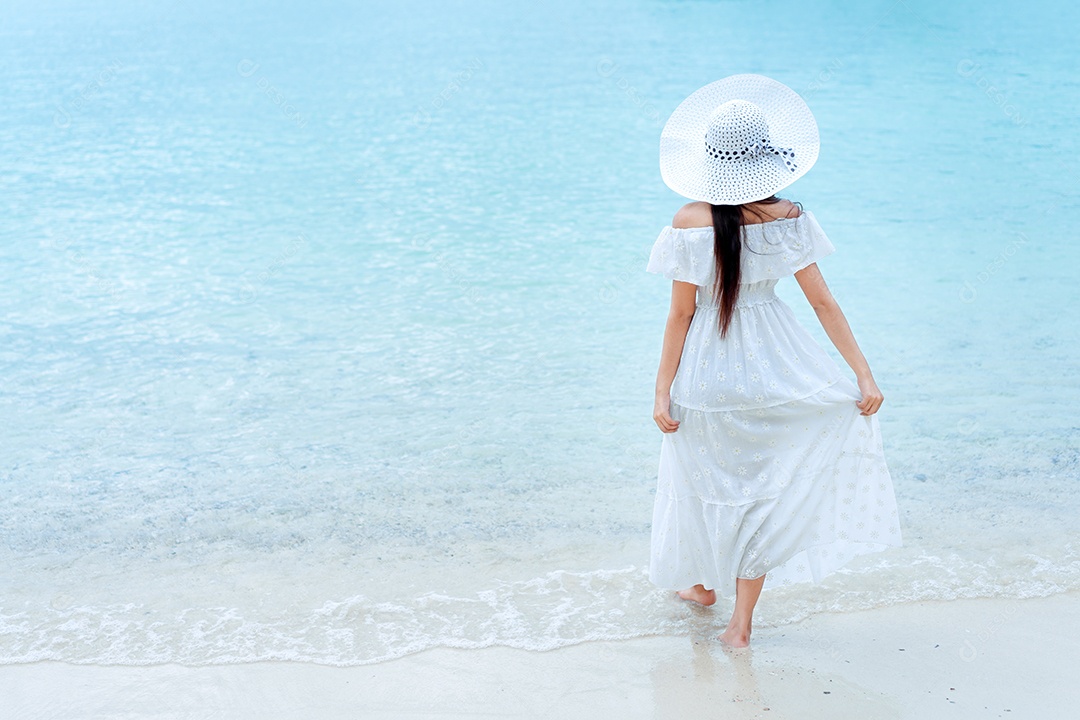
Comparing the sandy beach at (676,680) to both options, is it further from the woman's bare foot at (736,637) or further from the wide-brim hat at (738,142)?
the wide-brim hat at (738,142)

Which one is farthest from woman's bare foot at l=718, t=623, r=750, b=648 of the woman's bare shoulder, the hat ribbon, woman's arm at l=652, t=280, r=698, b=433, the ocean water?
the hat ribbon

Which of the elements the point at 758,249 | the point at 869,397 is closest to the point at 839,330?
the point at 869,397

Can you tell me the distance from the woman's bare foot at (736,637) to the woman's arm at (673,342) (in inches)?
22.1

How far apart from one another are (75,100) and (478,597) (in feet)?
43.2

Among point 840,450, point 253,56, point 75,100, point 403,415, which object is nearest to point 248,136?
point 75,100

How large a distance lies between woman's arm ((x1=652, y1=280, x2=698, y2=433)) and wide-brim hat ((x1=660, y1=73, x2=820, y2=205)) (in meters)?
0.24

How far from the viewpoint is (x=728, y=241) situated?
8.02 feet

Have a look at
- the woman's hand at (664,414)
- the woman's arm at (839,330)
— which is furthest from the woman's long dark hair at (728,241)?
the woman's hand at (664,414)

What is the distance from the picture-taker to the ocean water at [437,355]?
10.3 feet

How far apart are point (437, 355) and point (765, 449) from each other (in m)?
3.07

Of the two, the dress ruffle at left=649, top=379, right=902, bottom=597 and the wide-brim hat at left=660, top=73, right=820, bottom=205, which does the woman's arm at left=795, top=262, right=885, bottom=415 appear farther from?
the wide-brim hat at left=660, top=73, right=820, bottom=205

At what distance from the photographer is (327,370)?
531cm

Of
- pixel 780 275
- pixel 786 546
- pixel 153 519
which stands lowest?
pixel 153 519

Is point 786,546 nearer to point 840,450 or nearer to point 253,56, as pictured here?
point 840,450
